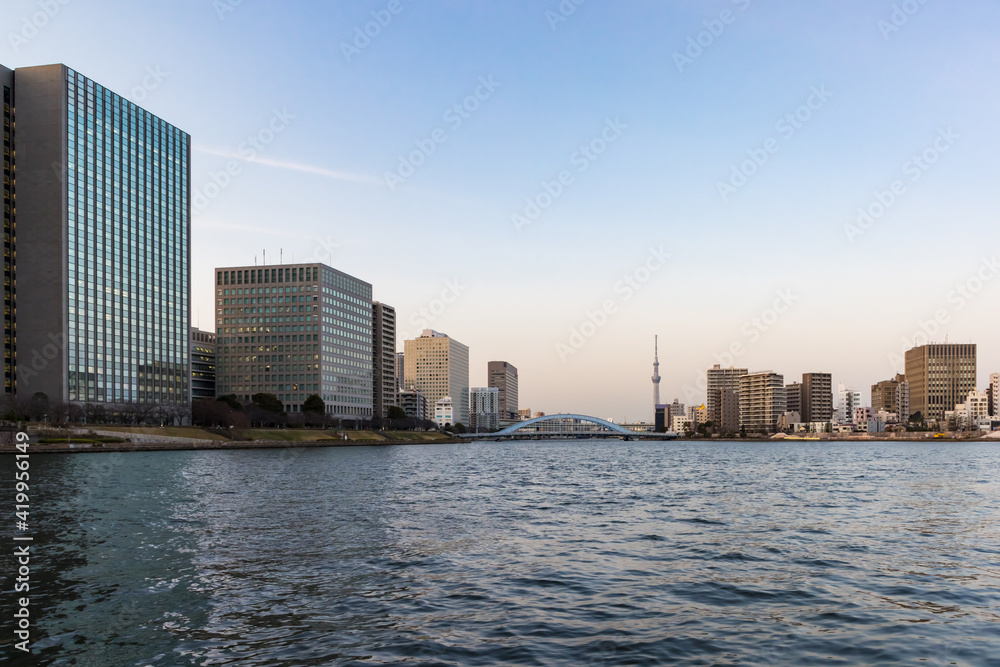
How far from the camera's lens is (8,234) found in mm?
189250

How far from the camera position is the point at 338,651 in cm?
1684

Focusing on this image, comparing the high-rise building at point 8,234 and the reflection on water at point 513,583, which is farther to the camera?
the high-rise building at point 8,234

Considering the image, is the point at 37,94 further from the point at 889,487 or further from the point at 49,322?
the point at 889,487

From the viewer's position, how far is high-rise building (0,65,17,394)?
184500 millimetres

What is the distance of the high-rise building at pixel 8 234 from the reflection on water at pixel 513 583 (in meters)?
165

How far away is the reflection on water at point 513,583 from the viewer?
17188 mm

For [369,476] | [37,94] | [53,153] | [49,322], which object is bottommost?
[369,476]

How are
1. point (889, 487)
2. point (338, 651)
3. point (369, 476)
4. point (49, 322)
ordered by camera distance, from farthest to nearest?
point (49, 322)
point (369, 476)
point (889, 487)
point (338, 651)

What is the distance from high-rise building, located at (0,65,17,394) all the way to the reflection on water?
165 m

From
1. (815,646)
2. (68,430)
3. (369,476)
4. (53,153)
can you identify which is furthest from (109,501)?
(53,153)

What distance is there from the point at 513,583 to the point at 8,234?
213 metres

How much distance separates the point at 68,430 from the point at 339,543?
128 meters

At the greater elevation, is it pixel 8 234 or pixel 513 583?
pixel 8 234

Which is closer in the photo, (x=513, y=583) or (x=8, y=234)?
(x=513, y=583)
